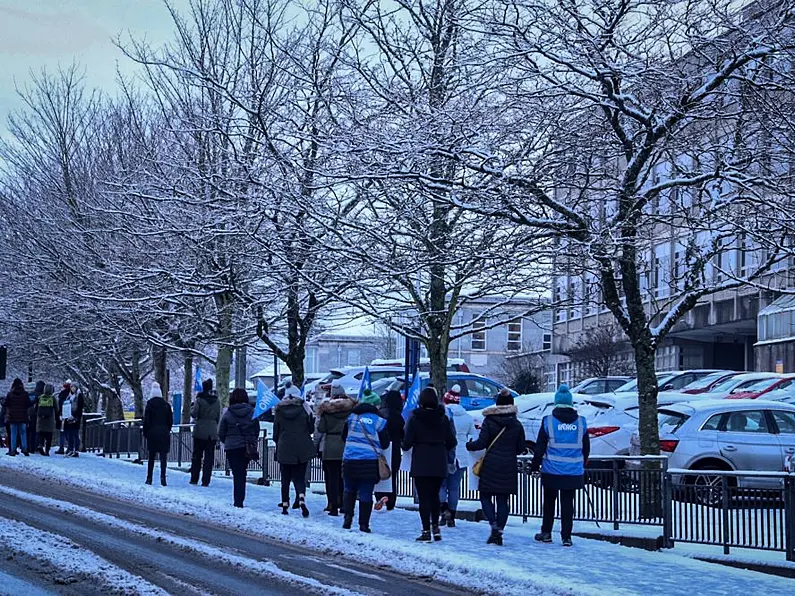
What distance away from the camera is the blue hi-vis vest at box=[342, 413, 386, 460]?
1477 centimetres

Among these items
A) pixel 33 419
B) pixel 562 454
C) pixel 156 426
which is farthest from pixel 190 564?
pixel 33 419

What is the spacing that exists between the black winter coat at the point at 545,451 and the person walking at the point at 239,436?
5.19m

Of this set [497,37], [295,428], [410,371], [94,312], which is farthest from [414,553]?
[94,312]

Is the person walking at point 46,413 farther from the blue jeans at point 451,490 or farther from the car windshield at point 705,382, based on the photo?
the car windshield at point 705,382

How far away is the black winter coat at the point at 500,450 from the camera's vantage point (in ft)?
45.8

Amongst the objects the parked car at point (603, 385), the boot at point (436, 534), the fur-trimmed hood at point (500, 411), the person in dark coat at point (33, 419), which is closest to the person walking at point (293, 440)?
the boot at point (436, 534)

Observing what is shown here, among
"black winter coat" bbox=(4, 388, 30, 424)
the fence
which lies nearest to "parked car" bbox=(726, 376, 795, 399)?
the fence

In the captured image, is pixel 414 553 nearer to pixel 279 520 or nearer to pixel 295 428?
pixel 279 520

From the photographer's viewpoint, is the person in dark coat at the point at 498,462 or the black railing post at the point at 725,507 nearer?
the black railing post at the point at 725,507

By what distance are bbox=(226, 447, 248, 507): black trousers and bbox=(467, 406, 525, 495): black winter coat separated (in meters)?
4.65

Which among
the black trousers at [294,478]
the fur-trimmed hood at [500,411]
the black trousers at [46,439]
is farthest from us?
the black trousers at [46,439]

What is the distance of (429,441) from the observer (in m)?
14.0

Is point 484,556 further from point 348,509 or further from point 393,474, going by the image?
point 393,474

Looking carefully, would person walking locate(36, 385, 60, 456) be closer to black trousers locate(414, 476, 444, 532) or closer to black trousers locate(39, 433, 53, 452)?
black trousers locate(39, 433, 53, 452)
